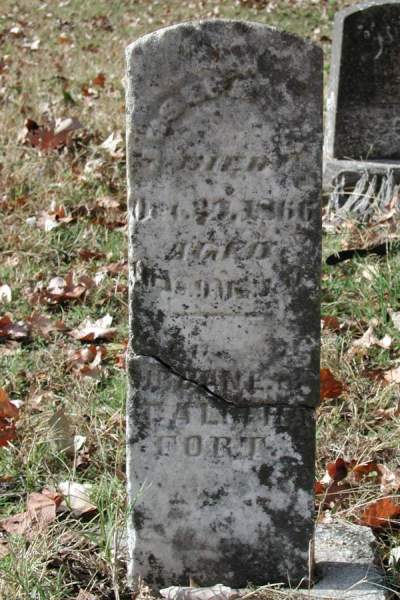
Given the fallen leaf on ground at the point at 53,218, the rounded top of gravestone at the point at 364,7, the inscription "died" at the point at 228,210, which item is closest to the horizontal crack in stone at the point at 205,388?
the inscription "died" at the point at 228,210

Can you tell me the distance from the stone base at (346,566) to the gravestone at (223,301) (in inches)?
3.4

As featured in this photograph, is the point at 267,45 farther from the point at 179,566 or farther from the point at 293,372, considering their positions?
the point at 179,566

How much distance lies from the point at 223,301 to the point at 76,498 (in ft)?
3.30

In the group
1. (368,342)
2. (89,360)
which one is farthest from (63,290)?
(368,342)

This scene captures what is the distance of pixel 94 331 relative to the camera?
436 centimetres

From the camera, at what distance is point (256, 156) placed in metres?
2.35

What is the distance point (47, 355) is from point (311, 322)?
1938 mm

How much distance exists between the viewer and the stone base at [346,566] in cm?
259

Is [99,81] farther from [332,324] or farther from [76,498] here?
[76,498]

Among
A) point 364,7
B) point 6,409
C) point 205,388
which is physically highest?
point 364,7

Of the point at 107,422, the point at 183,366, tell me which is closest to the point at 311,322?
the point at 183,366

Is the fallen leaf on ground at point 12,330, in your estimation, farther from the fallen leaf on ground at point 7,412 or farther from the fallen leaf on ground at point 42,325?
the fallen leaf on ground at point 7,412

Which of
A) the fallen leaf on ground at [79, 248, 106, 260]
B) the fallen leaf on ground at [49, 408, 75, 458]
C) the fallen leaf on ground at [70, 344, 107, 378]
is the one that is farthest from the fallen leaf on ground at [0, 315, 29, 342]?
the fallen leaf on ground at [49, 408, 75, 458]

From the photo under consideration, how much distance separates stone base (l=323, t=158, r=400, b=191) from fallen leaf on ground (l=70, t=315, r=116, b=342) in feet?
6.84
